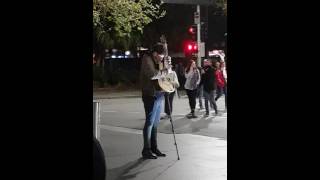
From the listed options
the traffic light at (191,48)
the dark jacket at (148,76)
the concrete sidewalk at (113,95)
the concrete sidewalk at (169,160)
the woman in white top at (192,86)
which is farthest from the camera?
the concrete sidewalk at (113,95)

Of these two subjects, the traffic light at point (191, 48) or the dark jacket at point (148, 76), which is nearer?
the dark jacket at point (148, 76)

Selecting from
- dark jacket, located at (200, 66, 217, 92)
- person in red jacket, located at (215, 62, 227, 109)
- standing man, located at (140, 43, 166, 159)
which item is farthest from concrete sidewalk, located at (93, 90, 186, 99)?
standing man, located at (140, 43, 166, 159)

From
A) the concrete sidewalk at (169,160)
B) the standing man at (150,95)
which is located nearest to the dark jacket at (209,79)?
the concrete sidewalk at (169,160)

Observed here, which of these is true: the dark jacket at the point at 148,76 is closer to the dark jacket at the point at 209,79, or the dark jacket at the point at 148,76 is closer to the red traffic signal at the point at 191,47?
the dark jacket at the point at 209,79

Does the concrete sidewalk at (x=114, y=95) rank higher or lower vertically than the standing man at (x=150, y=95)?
lower

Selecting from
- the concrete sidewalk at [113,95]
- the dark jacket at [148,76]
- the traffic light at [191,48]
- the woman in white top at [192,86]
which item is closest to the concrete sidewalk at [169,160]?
the dark jacket at [148,76]

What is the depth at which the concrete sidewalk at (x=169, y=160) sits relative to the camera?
23.0 ft

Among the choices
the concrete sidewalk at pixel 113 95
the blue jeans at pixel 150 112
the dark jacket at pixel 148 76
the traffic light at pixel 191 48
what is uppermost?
the traffic light at pixel 191 48

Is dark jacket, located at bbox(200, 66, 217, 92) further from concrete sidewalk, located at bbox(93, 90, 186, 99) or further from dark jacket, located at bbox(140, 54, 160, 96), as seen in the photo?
concrete sidewalk, located at bbox(93, 90, 186, 99)

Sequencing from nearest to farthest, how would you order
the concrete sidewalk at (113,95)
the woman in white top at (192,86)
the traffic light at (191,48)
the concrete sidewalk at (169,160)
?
1. the concrete sidewalk at (169,160)
2. the woman in white top at (192,86)
3. the traffic light at (191,48)
4. the concrete sidewalk at (113,95)
